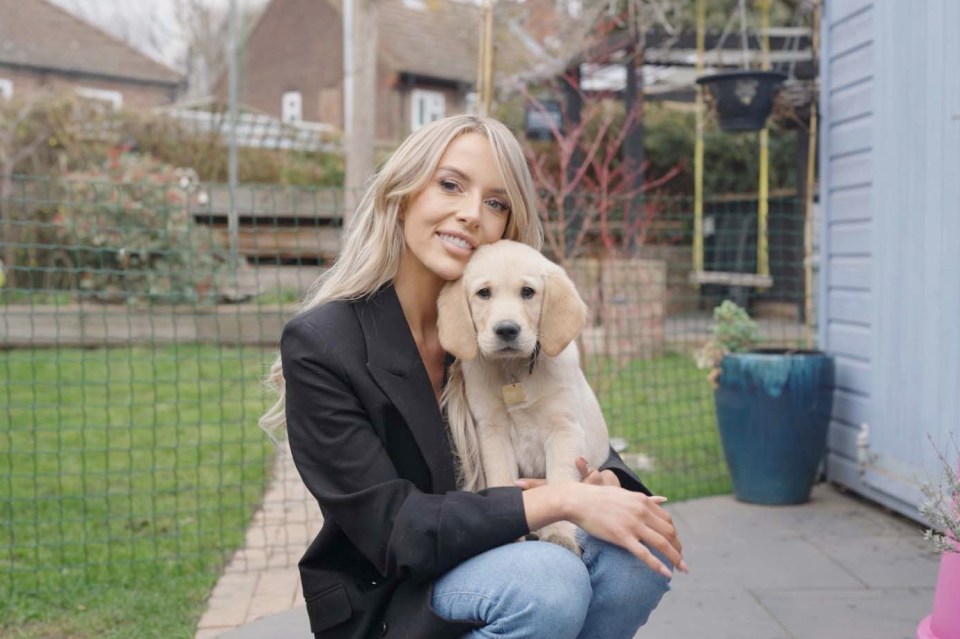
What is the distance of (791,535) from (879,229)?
4.56 feet

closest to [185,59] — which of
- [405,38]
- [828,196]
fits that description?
[405,38]

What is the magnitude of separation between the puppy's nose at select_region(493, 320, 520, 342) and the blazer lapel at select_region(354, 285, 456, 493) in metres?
0.19

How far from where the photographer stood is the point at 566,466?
217cm

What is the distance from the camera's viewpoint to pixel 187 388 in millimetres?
7301

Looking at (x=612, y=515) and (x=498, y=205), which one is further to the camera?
(x=498, y=205)

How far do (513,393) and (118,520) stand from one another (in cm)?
289

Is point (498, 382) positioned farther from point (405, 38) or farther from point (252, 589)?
point (405, 38)

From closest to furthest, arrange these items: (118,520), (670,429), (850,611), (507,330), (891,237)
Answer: (507,330) < (850,611) < (891,237) < (118,520) < (670,429)

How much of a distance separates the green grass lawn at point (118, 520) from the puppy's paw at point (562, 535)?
1158 millimetres

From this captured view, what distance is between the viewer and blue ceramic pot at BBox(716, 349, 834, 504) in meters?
4.49

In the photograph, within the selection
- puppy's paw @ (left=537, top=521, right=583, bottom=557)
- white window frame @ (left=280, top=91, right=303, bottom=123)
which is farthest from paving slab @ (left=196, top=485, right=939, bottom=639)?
white window frame @ (left=280, top=91, right=303, bottom=123)

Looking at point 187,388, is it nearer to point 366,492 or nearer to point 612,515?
point 366,492

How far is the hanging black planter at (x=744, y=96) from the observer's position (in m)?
5.30

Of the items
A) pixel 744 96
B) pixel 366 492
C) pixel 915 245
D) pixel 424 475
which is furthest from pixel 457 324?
pixel 744 96
